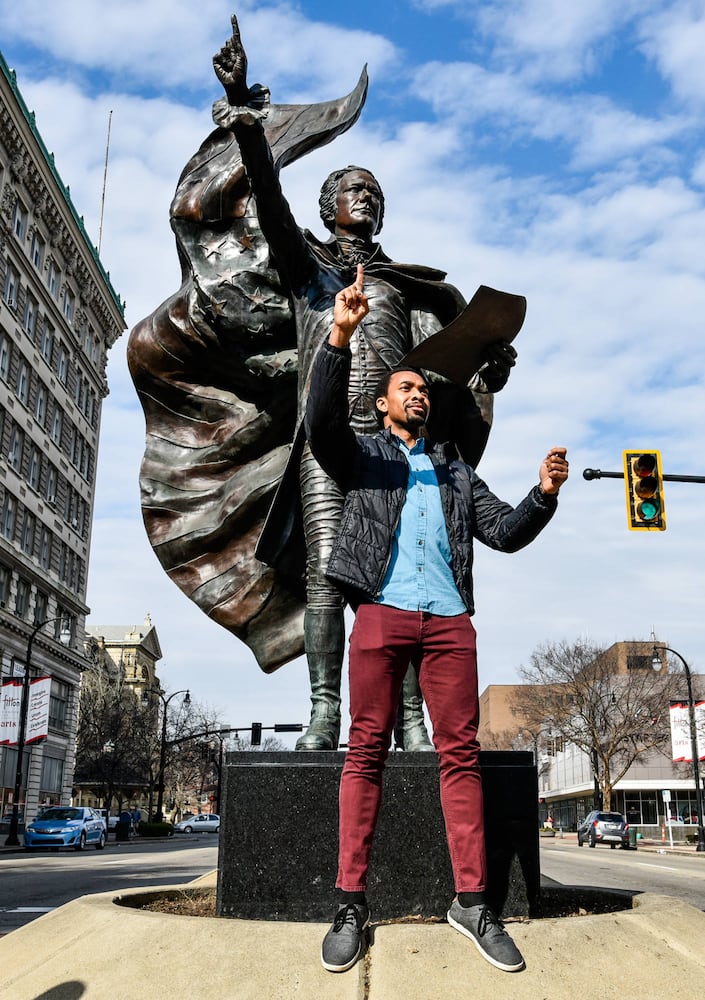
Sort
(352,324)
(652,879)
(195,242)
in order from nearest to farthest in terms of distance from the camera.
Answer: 1. (352,324)
2. (195,242)
3. (652,879)

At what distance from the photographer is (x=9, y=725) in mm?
32062

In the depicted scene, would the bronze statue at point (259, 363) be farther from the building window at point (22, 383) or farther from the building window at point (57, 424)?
the building window at point (57, 424)

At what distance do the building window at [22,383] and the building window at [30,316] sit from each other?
1.54 metres

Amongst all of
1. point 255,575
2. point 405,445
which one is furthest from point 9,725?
point 405,445

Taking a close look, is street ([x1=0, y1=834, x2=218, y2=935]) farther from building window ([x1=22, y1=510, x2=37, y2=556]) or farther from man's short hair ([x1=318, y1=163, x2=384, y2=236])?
building window ([x1=22, y1=510, x2=37, y2=556])

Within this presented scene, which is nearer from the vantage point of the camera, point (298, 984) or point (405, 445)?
point (298, 984)

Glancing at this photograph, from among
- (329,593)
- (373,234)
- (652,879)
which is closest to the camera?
(329,593)

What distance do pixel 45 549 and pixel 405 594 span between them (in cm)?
4907

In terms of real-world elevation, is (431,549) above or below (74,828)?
above

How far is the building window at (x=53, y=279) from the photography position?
49.5 metres

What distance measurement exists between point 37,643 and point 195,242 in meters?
42.7

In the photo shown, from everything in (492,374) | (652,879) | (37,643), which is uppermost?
(37,643)

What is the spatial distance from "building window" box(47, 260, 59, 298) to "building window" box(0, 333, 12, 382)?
6.45m

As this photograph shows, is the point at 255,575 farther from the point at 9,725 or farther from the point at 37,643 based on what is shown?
the point at 37,643
